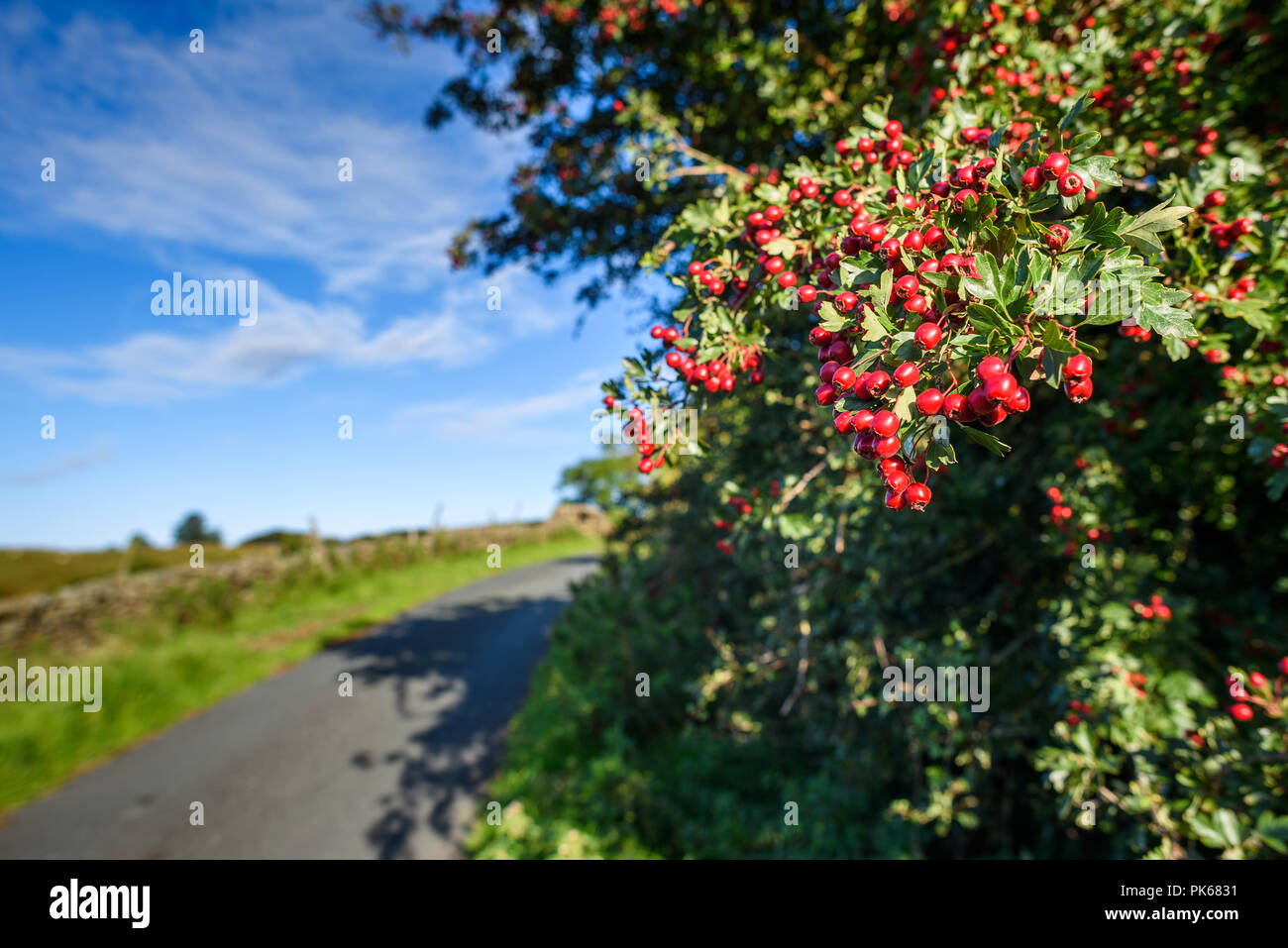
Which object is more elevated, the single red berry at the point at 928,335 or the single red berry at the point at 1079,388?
the single red berry at the point at 928,335

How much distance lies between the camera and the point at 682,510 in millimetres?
5797

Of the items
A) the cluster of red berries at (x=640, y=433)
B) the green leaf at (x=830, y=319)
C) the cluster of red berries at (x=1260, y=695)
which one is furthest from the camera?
the cluster of red berries at (x=1260, y=695)

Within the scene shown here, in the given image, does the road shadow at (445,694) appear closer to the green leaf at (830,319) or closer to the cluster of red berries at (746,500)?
the cluster of red berries at (746,500)

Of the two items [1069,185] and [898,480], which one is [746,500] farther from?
[1069,185]

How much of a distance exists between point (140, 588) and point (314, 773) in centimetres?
748

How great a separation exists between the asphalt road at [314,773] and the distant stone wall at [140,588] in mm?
2447

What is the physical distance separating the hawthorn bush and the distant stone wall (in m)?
4.84

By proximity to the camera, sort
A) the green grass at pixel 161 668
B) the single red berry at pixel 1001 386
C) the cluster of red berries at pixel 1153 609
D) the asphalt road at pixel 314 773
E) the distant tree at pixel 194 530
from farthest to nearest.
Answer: the distant tree at pixel 194 530 → the green grass at pixel 161 668 → the asphalt road at pixel 314 773 → the cluster of red berries at pixel 1153 609 → the single red berry at pixel 1001 386

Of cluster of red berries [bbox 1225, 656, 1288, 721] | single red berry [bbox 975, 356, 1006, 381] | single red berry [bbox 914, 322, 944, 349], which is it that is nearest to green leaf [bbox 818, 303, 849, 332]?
single red berry [bbox 914, 322, 944, 349]

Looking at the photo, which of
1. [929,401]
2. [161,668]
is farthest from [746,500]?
[161,668]

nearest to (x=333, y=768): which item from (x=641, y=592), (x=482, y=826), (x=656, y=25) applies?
(x=482, y=826)

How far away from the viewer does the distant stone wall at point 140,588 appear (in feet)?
28.8

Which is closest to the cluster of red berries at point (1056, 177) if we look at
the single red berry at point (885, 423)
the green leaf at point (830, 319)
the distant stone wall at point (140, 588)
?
the green leaf at point (830, 319)
